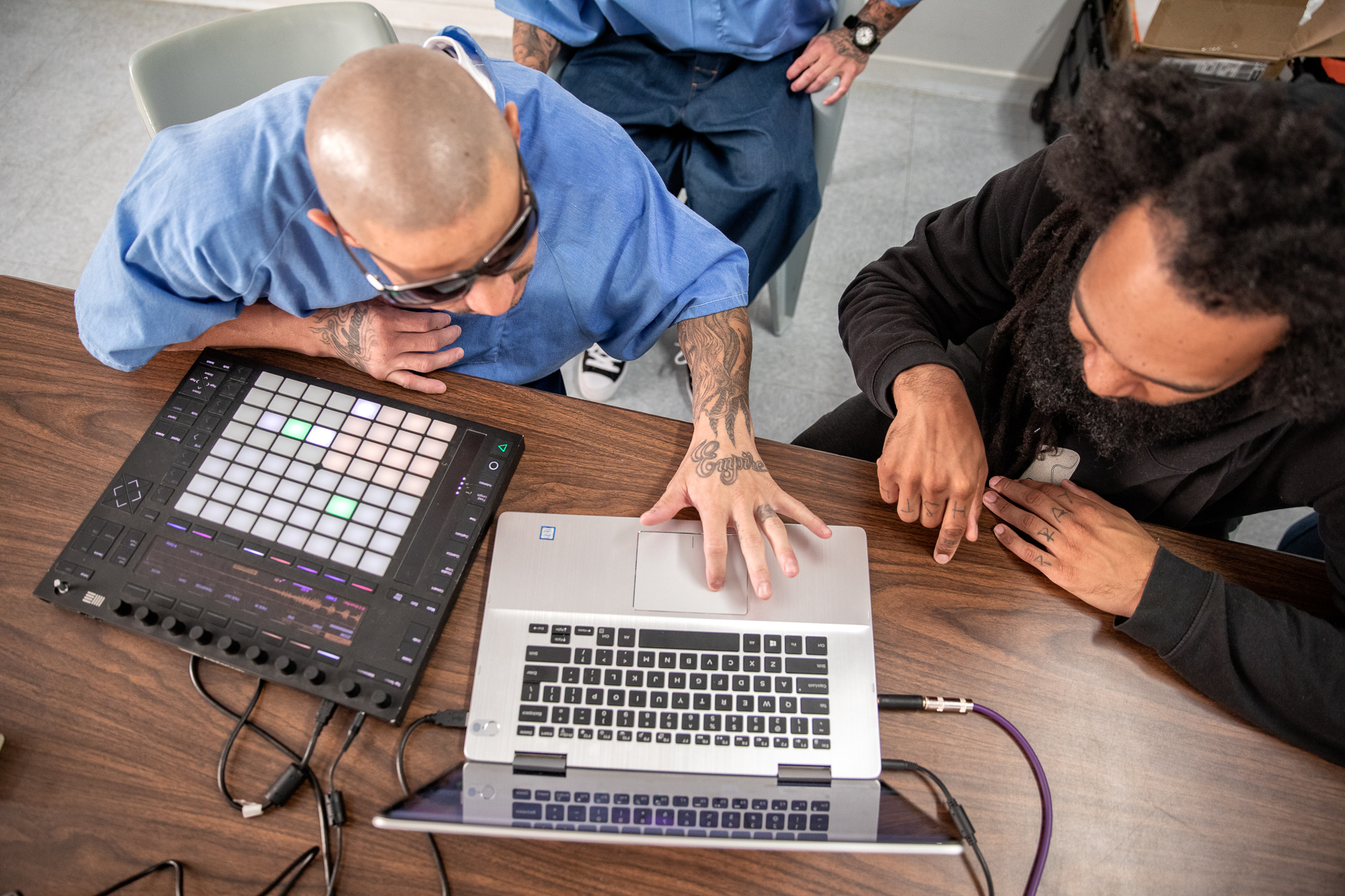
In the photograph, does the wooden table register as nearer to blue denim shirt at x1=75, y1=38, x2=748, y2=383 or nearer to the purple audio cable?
the purple audio cable

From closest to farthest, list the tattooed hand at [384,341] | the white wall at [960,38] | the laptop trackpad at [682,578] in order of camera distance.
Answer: the laptop trackpad at [682,578], the tattooed hand at [384,341], the white wall at [960,38]

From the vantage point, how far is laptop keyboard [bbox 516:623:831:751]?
2.66 feet

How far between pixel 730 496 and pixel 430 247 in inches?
16.6

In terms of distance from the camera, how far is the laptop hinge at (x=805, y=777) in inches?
31.2

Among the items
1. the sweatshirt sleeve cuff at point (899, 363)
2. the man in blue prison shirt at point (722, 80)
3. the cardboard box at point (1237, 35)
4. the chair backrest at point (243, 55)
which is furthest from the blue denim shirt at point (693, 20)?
the sweatshirt sleeve cuff at point (899, 363)

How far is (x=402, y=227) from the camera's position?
0.75 metres

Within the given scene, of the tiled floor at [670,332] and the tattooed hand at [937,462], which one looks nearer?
the tattooed hand at [937,462]

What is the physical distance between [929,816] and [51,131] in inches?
119

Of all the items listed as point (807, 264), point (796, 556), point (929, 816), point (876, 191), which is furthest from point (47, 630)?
point (876, 191)

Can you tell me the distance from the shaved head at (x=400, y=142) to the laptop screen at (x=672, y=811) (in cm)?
55

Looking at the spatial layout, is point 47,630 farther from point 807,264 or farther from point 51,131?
point 51,131

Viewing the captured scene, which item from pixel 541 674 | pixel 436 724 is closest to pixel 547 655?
pixel 541 674

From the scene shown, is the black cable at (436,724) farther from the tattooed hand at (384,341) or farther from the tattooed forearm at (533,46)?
the tattooed forearm at (533,46)

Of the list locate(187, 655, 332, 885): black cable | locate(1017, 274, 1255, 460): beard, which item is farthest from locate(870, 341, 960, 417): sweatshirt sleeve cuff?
locate(187, 655, 332, 885): black cable
